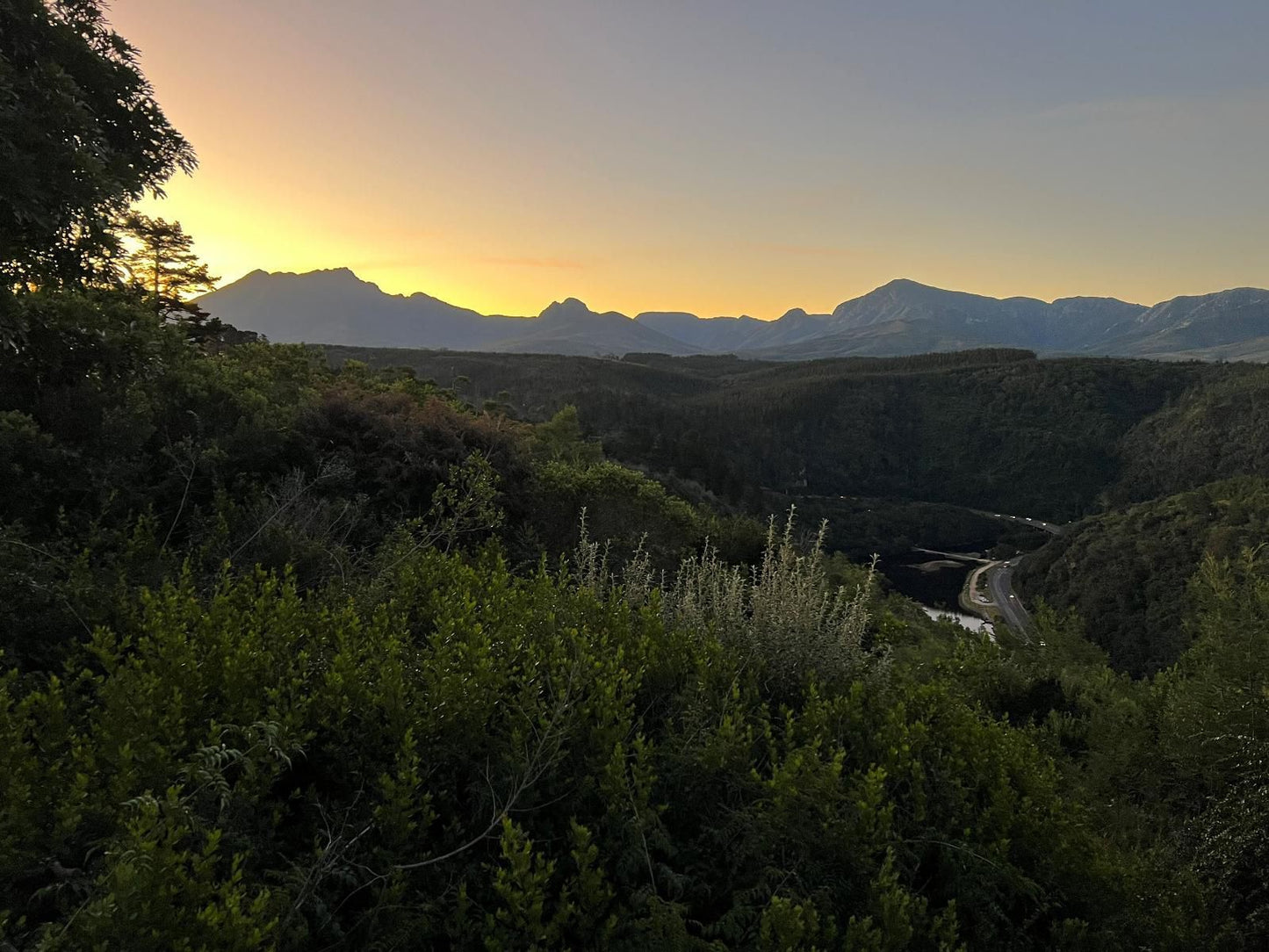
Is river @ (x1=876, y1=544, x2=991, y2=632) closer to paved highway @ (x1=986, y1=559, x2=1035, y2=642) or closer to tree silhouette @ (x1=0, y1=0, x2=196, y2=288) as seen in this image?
paved highway @ (x1=986, y1=559, x2=1035, y2=642)

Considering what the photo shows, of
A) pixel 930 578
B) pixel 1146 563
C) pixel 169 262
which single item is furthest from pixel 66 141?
pixel 930 578

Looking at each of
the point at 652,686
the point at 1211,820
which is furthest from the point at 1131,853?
the point at 652,686

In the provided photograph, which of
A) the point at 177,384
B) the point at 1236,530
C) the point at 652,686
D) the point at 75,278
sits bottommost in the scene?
the point at 1236,530

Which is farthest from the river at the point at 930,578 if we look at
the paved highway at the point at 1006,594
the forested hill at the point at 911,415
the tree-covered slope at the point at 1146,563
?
the forested hill at the point at 911,415

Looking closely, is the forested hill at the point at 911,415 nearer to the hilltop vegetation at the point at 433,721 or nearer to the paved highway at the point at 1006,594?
the paved highway at the point at 1006,594

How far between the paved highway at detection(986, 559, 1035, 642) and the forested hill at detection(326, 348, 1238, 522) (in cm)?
3162

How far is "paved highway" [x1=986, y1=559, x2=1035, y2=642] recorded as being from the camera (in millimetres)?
46906

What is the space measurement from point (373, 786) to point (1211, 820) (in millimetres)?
4309

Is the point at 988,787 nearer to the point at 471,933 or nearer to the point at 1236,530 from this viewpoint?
the point at 471,933

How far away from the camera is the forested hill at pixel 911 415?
312 ft

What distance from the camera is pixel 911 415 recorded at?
11419 centimetres

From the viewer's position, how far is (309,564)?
13.6 feet

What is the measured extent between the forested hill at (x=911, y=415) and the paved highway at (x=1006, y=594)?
31615mm

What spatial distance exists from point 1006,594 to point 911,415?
65.5 metres
